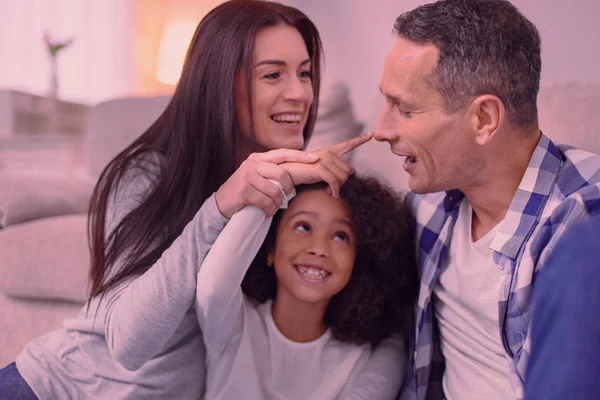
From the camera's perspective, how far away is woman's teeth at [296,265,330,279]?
132 cm

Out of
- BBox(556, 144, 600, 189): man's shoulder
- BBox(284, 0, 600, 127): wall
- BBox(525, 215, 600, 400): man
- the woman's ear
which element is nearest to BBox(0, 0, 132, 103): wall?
BBox(284, 0, 600, 127): wall

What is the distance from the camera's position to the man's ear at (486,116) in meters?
1.10

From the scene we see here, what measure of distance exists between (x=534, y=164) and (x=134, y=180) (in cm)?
78

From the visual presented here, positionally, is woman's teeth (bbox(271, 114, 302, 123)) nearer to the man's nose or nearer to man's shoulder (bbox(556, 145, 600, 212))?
the man's nose

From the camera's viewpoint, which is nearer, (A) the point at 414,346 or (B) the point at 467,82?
(B) the point at 467,82

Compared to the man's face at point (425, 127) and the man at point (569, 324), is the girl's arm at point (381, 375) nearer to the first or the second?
the man's face at point (425, 127)

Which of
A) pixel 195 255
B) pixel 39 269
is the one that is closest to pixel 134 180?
pixel 195 255

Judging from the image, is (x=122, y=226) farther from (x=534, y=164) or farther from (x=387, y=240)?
(x=534, y=164)

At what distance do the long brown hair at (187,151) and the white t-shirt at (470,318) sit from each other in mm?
508

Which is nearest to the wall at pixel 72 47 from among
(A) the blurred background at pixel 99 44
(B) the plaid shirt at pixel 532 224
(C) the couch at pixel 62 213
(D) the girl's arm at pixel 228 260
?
(A) the blurred background at pixel 99 44

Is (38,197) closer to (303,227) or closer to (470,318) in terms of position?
(303,227)

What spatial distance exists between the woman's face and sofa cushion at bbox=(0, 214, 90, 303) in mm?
685

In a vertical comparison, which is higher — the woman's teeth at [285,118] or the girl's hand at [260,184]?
the woman's teeth at [285,118]

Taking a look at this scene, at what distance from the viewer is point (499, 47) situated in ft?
3.60
